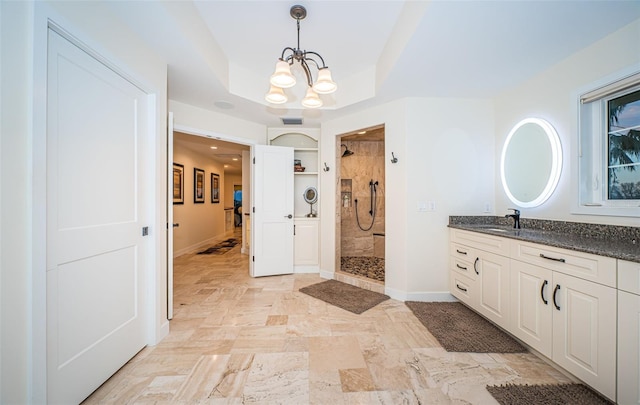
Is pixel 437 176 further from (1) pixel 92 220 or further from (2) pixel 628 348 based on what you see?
(1) pixel 92 220

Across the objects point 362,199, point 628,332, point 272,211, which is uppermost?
point 362,199

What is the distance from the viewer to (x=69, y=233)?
1.38m

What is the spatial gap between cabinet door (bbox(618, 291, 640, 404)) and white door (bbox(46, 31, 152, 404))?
3.02m

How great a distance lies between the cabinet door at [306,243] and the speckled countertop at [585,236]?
7.15ft

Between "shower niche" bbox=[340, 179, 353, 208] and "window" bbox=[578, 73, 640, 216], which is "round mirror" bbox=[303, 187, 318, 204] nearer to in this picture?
"shower niche" bbox=[340, 179, 353, 208]

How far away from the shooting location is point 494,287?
7.22 feet

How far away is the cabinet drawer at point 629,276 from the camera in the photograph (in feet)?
4.08

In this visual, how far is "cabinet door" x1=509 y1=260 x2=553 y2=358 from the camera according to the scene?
1699 mm

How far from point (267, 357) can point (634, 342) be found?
2.18 meters

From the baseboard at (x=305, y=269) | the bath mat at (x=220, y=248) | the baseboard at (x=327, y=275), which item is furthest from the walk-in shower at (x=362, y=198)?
the bath mat at (x=220, y=248)

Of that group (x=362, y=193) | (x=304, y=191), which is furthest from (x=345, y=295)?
(x=362, y=193)

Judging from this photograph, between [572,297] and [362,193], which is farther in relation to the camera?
[362,193]

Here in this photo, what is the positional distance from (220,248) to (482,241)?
5.61 metres

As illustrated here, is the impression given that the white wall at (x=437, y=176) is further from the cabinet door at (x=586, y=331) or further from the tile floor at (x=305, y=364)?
the cabinet door at (x=586, y=331)
